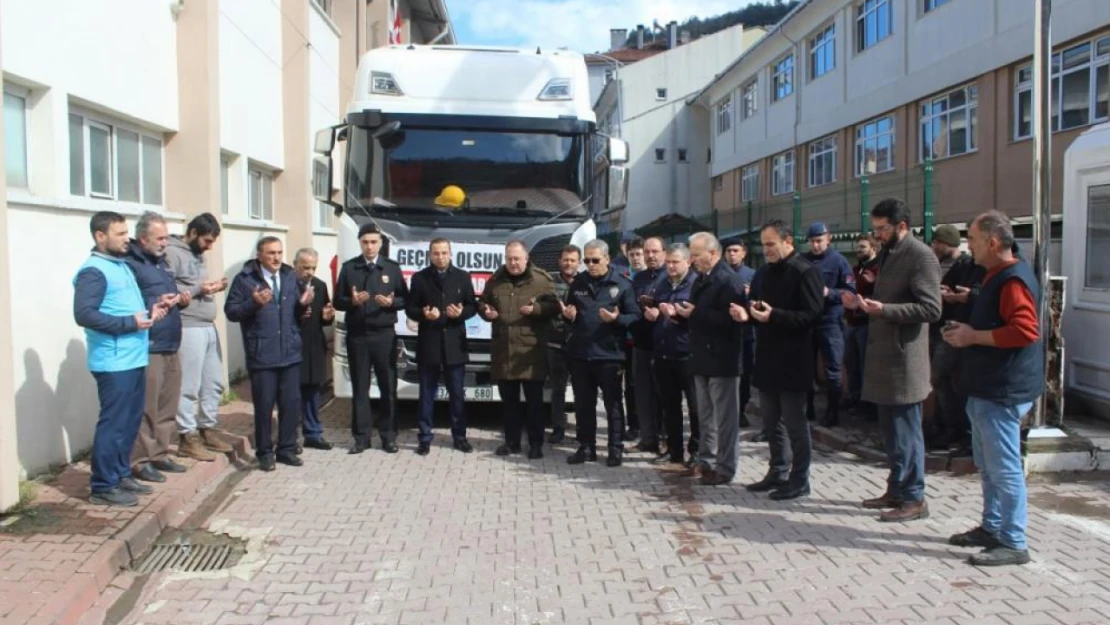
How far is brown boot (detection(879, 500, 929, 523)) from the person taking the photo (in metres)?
5.85

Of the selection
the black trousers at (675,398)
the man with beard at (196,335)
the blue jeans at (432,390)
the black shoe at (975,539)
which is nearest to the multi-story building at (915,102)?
the black trousers at (675,398)

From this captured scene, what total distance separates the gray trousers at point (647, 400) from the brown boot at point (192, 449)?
3603 mm

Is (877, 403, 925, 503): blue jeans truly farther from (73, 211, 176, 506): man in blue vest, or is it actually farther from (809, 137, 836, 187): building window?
(809, 137, 836, 187): building window

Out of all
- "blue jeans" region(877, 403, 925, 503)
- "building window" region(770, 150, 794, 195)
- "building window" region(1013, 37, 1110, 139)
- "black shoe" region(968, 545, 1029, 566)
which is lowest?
"black shoe" region(968, 545, 1029, 566)

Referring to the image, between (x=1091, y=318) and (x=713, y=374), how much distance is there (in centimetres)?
393

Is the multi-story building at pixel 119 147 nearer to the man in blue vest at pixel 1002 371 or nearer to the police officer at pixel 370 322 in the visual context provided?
the police officer at pixel 370 322

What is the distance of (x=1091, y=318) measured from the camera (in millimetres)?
8266

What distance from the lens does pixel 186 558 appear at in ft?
17.8

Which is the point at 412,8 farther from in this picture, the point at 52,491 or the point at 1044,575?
the point at 1044,575

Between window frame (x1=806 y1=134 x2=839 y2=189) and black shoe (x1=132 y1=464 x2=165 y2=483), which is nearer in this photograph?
black shoe (x1=132 y1=464 x2=165 y2=483)

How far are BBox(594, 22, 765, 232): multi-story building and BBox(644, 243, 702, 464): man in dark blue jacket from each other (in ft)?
126

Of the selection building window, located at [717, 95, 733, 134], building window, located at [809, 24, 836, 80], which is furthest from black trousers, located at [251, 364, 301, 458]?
building window, located at [717, 95, 733, 134]

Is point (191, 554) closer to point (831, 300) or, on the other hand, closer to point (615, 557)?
point (615, 557)

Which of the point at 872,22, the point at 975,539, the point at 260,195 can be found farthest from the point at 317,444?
the point at 872,22
